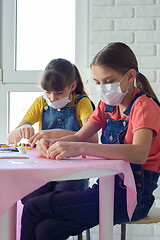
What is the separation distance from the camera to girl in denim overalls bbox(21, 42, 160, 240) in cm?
119

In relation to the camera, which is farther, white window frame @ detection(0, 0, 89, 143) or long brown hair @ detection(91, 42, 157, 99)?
white window frame @ detection(0, 0, 89, 143)

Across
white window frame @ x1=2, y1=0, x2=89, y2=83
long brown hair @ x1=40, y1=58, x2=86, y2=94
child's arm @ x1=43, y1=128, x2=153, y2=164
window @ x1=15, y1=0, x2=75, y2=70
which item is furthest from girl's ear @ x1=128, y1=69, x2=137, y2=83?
window @ x1=15, y1=0, x2=75, y2=70

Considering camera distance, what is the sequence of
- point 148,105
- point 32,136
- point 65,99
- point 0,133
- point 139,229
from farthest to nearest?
point 0,133
point 139,229
point 65,99
point 32,136
point 148,105

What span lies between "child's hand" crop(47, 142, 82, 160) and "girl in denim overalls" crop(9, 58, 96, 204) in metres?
0.50

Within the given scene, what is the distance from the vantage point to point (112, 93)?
141 cm

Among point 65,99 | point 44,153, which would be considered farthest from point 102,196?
point 65,99

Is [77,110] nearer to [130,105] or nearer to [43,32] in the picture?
[130,105]

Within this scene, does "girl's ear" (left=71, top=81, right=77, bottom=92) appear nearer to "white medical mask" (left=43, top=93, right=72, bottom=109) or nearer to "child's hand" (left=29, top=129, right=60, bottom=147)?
"white medical mask" (left=43, top=93, right=72, bottom=109)

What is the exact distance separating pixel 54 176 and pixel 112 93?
540 mm

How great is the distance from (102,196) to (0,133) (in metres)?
1.50

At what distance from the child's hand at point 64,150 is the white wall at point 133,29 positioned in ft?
3.83

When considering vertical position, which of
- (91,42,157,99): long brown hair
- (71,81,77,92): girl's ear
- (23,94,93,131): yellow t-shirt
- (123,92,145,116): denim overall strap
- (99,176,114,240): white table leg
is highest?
(91,42,157,99): long brown hair

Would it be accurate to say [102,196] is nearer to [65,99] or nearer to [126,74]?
[126,74]

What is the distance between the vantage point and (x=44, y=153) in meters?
1.26
